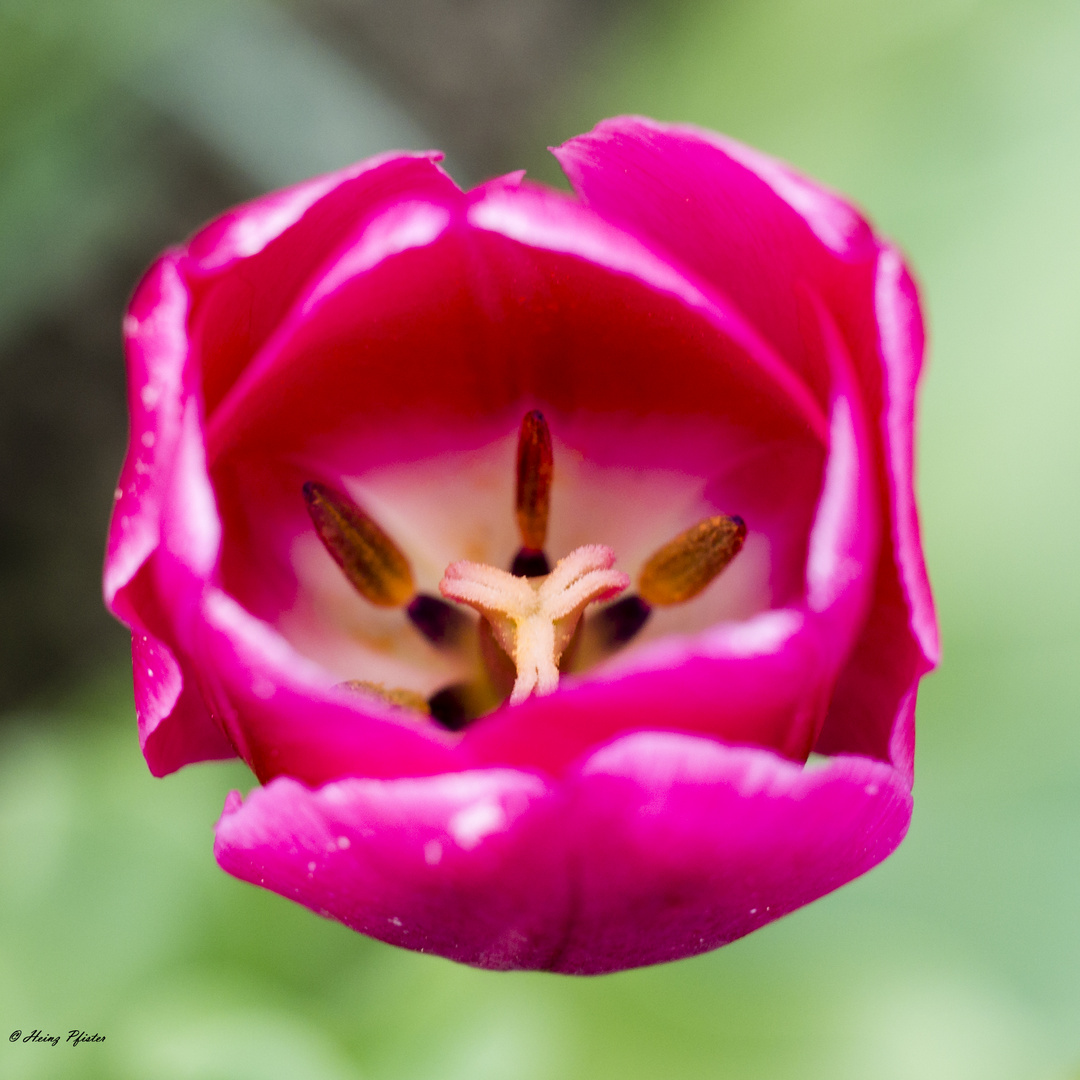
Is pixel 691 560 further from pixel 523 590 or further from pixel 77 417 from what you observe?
pixel 77 417

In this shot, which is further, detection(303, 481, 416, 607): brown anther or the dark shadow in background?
the dark shadow in background

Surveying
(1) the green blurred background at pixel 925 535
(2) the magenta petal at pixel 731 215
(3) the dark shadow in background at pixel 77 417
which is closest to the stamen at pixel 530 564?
(2) the magenta petal at pixel 731 215

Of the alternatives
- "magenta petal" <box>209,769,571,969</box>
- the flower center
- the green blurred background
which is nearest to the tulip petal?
"magenta petal" <box>209,769,571,969</box>

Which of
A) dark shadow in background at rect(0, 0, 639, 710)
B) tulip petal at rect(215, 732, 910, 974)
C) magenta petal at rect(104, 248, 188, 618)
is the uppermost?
magenta petal at rect(104, 248, 188, 618)

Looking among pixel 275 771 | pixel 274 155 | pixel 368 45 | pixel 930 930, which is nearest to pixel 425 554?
pixel 275 771

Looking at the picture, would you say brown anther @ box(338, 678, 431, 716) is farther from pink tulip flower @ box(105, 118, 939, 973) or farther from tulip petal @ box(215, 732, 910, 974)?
tulip petal @ box(215, 732, 910, 974)

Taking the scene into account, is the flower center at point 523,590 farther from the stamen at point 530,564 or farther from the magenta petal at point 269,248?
the magenta petal at point 269,248

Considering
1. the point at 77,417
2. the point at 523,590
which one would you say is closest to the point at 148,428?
the point at 523,590
